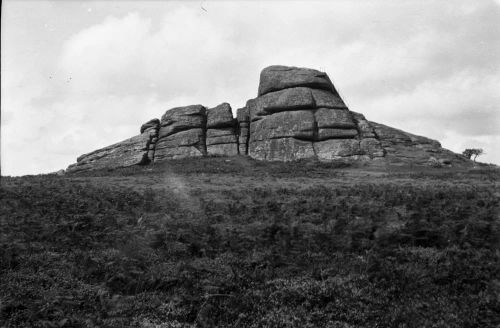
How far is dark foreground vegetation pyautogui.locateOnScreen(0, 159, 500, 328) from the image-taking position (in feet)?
32.8

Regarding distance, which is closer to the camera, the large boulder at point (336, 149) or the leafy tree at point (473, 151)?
the large boulder at point (336, 149)

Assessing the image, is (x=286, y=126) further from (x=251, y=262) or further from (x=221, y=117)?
(x=251, y=262)

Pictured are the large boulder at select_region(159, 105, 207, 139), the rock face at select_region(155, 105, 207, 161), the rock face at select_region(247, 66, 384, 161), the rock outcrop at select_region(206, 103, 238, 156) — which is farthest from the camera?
the large boulder at select_region(159, 105, 207, 139)

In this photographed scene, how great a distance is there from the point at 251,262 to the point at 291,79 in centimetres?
4791

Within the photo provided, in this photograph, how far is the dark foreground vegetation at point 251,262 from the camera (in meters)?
10.0

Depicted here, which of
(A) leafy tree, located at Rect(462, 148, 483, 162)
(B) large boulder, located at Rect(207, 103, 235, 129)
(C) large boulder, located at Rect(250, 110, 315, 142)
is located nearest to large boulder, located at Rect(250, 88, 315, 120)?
(C) large boulder, located at Rect(250, 110, 315, 142)

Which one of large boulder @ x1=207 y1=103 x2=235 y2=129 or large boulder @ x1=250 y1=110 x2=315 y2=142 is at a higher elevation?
large boulder @ x1=207 y1=103 x2=235 y2=129

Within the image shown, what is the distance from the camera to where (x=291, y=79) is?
5791cm

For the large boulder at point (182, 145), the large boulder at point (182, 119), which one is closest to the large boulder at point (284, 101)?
the large boulder at point (182, 119)

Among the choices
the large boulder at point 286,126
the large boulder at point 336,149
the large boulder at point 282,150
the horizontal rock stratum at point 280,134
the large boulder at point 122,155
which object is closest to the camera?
the large boulder at point 336,149

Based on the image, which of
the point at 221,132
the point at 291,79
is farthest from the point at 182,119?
the point at 291,79

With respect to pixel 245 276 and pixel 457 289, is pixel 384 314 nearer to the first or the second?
pixel 457 289

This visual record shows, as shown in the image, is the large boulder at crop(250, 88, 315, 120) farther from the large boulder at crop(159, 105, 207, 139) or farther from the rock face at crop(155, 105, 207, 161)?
the rock face at crop(155, 105, 207, 161)

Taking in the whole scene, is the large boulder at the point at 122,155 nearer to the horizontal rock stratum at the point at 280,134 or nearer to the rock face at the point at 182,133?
the horizontal rock stratum at the point at 280,134
